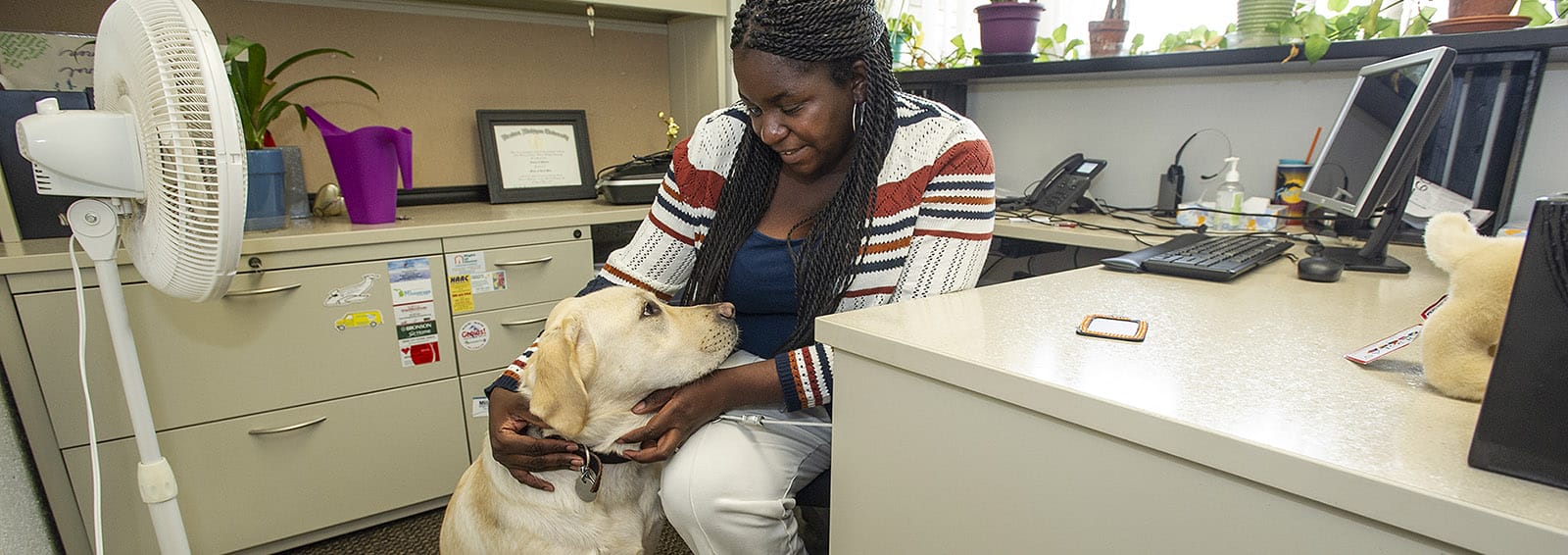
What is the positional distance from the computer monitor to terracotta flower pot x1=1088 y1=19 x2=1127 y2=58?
0.68 metres

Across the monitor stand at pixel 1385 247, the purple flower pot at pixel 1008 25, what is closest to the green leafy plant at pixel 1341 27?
the monitor stand at pixel 1385 247

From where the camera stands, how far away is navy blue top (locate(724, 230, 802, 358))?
1207 millimetres

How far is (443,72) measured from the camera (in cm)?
210

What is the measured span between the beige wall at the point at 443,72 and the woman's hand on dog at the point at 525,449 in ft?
4.41

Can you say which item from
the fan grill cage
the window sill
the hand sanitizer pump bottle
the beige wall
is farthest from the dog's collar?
the window sill

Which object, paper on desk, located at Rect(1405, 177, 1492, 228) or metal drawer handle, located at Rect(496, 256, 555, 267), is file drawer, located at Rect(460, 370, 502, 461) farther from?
paper on desk, located at Rect(1405, 177, 1492, 228)

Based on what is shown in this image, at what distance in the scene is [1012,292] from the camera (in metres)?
0.99

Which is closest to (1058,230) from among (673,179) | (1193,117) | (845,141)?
(1193,117)

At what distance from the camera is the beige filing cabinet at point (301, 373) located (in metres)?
1.38

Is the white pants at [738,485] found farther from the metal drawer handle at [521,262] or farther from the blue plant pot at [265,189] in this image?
the blue plant pot at [265,189]

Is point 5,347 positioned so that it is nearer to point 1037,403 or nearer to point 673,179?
point 673,179

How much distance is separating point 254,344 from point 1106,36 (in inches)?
90.1

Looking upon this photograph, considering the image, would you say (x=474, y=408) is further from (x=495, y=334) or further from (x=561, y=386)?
(x=561, y=386)

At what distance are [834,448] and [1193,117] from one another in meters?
1.70
